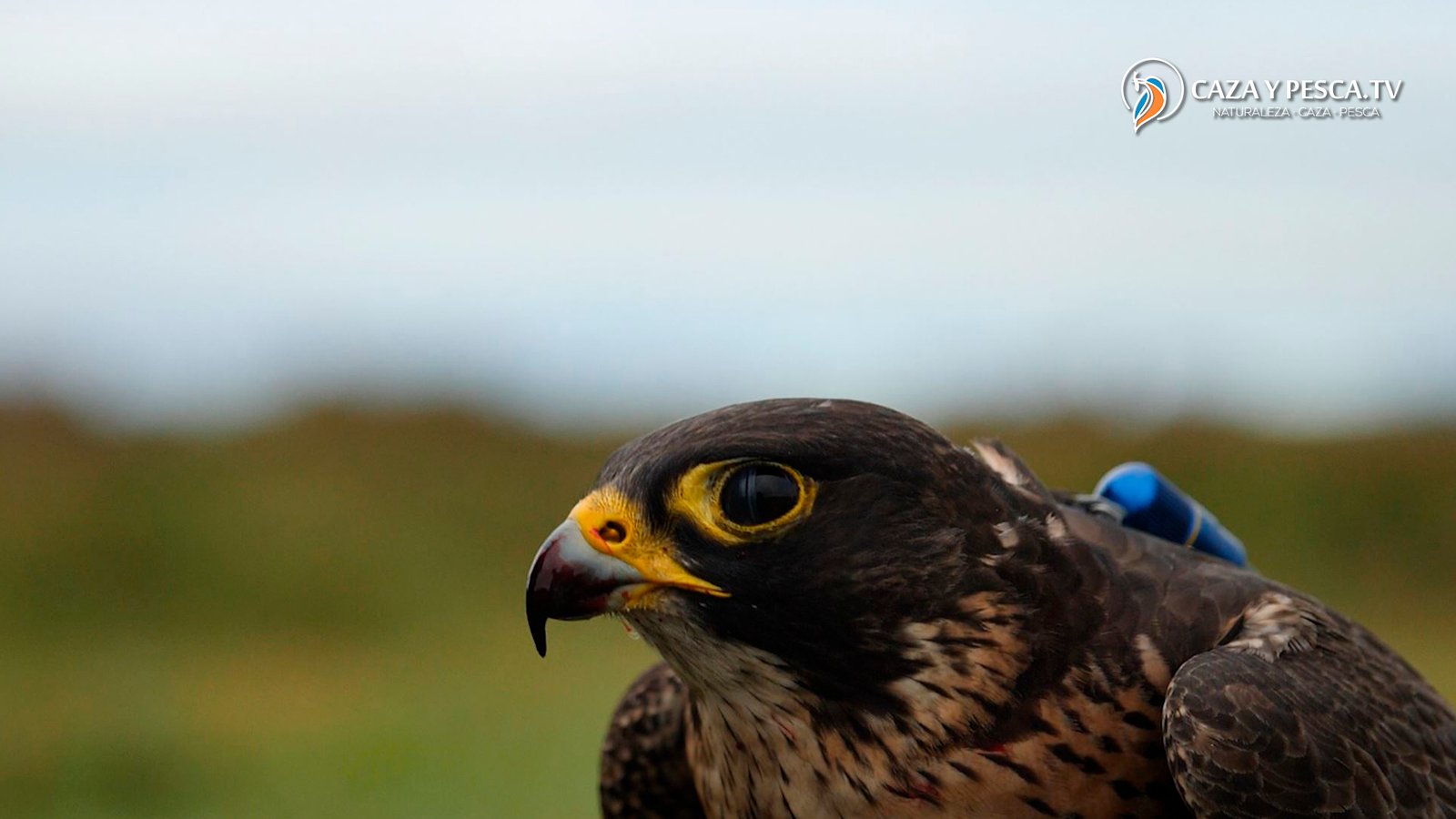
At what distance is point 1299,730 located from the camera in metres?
2.59

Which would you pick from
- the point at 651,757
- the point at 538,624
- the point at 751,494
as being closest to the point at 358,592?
the point at 651,757

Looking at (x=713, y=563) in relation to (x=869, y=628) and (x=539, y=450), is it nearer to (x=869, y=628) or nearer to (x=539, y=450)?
(x=869, y=628)

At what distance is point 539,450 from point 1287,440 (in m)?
5.60

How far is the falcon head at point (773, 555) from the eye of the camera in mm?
2570

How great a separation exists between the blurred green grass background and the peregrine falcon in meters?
4.24

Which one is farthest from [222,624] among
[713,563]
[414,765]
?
[713,563]

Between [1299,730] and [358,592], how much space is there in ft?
26.8

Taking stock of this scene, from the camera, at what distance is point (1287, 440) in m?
11.2

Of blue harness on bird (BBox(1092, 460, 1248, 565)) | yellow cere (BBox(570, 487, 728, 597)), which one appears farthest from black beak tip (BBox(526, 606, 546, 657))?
blue harness on bird (BBox(1092, 460, 1248, 565))

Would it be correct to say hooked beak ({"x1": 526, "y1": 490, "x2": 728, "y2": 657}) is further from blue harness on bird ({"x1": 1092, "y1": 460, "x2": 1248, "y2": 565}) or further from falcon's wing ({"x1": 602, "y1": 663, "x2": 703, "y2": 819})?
blue harness on bird ({"x1": 1092, "y1": 460, "x2": 1248, "y2": 565})

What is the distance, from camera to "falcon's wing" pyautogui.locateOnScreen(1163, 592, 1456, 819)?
8.22 ft

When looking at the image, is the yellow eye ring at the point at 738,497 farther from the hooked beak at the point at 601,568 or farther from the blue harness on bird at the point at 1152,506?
the blue harness on bird at the point at 1152,506

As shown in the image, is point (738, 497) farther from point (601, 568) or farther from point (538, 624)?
point (538, 624)

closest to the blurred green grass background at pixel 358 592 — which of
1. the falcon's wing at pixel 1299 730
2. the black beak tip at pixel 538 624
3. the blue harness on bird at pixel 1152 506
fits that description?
the blue harness on bird at pixel 1152 506
